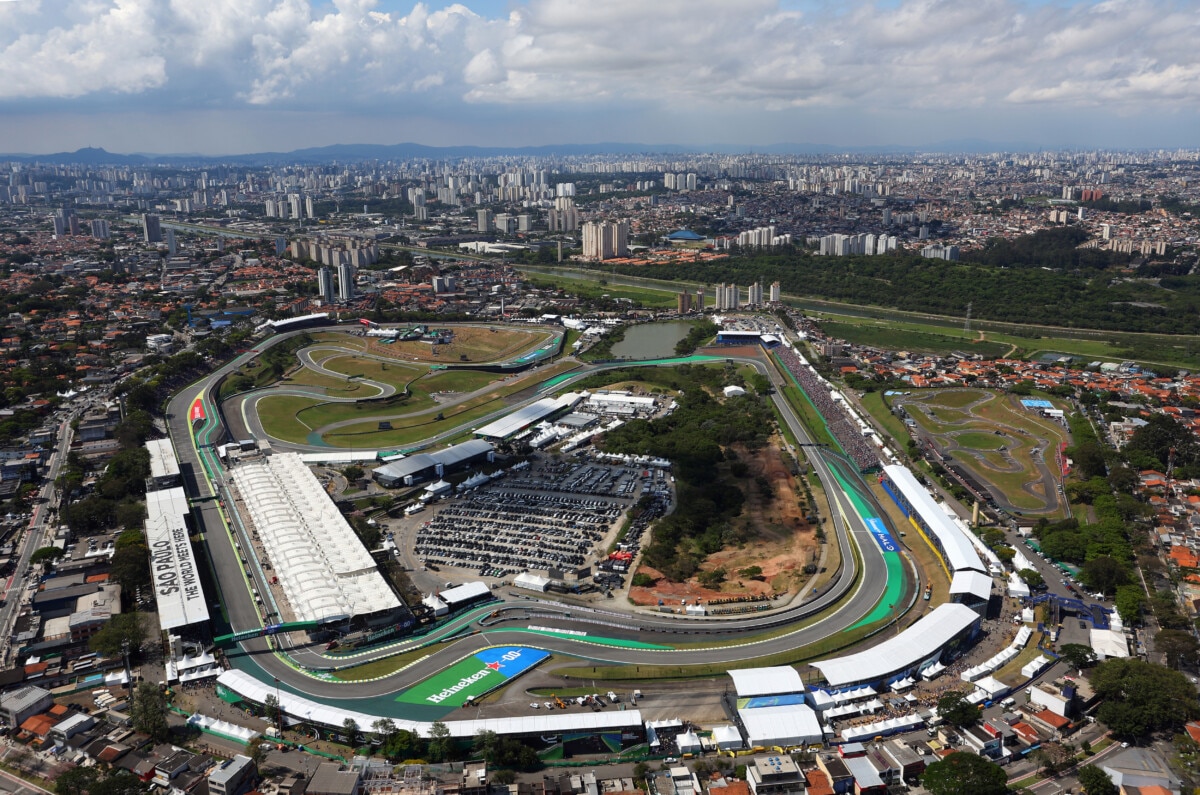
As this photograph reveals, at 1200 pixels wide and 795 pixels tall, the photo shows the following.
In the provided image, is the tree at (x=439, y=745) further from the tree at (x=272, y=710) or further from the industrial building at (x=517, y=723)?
the tree at (x=272, y=710)

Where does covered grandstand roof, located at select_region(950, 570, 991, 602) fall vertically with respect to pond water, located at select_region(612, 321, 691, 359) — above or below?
below

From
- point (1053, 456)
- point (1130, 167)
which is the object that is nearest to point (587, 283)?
point (1053, 456)

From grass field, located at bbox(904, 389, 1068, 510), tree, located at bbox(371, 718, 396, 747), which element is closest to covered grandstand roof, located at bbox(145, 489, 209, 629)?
tree, located at bbox(371, 718, 396, 747)

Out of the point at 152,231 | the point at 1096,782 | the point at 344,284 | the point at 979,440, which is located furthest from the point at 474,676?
the point at 152,231

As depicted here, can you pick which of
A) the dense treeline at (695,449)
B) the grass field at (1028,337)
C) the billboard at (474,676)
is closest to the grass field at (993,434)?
the dense treeline at (695,449)

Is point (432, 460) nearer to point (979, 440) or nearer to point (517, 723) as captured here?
point (517, 723)

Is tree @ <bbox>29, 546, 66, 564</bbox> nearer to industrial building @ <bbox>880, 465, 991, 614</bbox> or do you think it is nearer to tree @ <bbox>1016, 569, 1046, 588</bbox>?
industrial building @ <bbox>880, 465, 991, 614</bbox>
